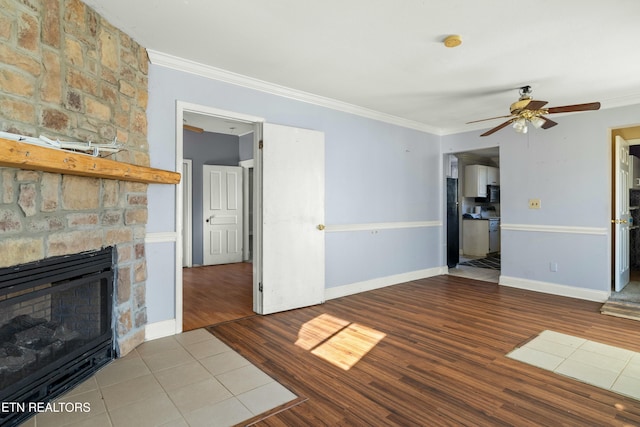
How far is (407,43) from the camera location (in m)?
2.75

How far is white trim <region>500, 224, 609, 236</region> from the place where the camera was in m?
4.25

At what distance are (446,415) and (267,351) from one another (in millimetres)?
1404

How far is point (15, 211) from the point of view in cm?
179

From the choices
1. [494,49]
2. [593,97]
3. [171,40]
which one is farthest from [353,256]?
[593,97]

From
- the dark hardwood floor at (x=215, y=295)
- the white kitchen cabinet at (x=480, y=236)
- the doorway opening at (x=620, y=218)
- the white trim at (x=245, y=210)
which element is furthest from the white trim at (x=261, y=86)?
the white kitchen cabinet at (x=480, y=236)

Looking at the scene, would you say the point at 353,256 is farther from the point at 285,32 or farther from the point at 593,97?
the point at 593,97

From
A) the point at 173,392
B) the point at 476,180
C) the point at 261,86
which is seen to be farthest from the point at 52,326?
the point at 476,180

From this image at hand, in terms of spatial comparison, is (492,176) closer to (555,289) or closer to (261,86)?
(555,289)

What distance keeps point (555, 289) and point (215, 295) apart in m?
4.52

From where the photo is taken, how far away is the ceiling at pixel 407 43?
2266 mm

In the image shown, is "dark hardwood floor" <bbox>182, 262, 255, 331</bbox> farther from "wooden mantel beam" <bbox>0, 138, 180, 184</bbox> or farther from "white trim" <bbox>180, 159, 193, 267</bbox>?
"wooden mantel beam" <bbox>0, 138, 180, 184</bbox>

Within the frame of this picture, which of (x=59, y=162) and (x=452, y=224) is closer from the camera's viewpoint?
(x=59, y=162)

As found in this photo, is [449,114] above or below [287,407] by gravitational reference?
above

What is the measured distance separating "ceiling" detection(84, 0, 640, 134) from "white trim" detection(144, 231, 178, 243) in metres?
1.57
